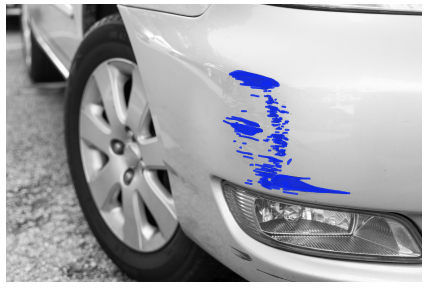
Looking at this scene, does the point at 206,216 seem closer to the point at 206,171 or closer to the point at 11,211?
the point at 206,171

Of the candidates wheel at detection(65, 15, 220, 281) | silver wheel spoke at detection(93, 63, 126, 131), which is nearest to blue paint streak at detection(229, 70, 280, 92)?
wheel at detection(65, 15, 220, 281)

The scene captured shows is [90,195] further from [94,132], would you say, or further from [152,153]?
[152,153]

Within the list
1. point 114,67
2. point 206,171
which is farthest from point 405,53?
point 114,67

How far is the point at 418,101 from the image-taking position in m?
1.03

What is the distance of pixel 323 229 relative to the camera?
121 cm

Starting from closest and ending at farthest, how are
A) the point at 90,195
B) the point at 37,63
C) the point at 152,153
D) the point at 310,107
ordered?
1. the point at 310,107
2. the point at 152,153
3. the point at 90,195
4. the point at 37,63

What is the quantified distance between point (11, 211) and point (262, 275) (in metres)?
1.46

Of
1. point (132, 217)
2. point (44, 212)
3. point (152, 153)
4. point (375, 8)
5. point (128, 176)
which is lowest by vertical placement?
point (44, 212)

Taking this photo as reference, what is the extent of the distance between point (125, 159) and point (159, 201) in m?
0.23

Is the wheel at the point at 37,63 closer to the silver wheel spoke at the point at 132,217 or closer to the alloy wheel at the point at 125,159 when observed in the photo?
the alloy wheel at the point at 125,159

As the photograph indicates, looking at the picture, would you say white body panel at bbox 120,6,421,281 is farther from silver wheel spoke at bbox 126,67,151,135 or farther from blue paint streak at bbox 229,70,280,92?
silver wheel spoke at bbox 126,67,151,135

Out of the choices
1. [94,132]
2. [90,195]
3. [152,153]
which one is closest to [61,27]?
[94,132]

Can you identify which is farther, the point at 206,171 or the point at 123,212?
the point at 123,212

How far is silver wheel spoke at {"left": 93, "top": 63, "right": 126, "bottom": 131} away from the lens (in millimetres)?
1744
